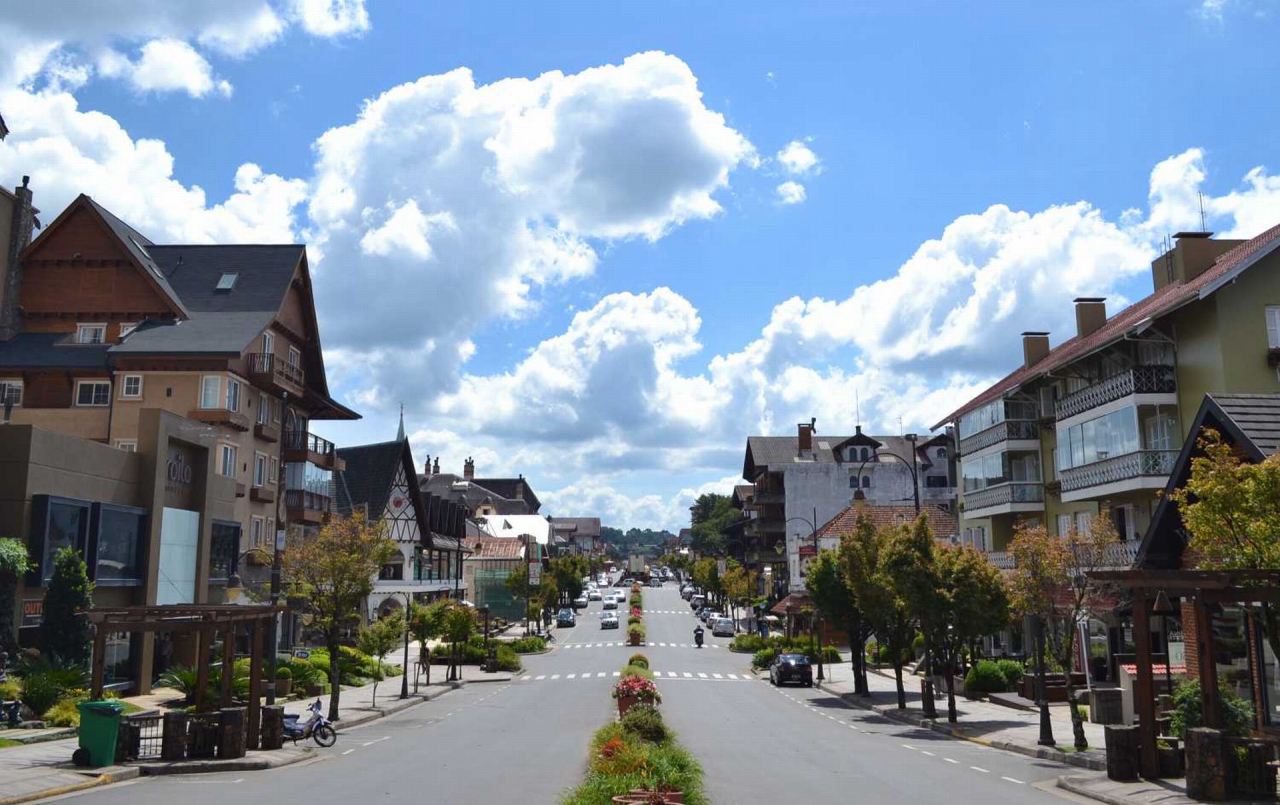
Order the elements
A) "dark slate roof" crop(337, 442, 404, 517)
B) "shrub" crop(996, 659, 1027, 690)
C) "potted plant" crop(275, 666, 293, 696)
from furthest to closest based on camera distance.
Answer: "dark slate roof" crop(337, 442, 404, 517), "shrub" crop(996, 659, 1027, 690), "potted plant" crop(275, 666, 293, 696)

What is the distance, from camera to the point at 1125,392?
36.2m

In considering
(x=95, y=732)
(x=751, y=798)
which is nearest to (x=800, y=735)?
(x=751, y=798)

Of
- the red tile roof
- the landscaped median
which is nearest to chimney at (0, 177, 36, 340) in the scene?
the landscaped median

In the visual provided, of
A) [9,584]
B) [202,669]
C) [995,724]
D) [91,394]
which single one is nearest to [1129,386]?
[995,724]

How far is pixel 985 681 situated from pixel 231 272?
127 ft

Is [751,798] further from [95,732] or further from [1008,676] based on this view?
[1008,676]

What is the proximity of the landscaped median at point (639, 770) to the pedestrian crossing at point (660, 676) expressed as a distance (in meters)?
28.2

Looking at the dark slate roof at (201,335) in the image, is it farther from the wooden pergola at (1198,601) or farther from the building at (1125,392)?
the wooden pergola at (1198,601)

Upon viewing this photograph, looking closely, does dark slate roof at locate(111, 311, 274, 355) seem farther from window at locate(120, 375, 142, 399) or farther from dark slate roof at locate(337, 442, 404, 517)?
dark slate roof at locate(337, 442, 404, 517)

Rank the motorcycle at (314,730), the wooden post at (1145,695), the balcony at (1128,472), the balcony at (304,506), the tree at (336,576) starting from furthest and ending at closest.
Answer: the balcony at (304,506)
the balcony at (1128,472)
the tree at (336,576)
the motorcycle at (314,730)
the wooden post at (1145,695)

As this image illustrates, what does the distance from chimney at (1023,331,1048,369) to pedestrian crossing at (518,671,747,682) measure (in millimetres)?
21660

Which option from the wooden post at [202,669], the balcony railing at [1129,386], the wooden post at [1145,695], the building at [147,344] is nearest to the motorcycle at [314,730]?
the wooden post at [202,669]

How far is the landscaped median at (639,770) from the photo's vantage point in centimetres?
1222

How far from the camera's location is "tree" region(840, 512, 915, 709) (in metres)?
34.5
